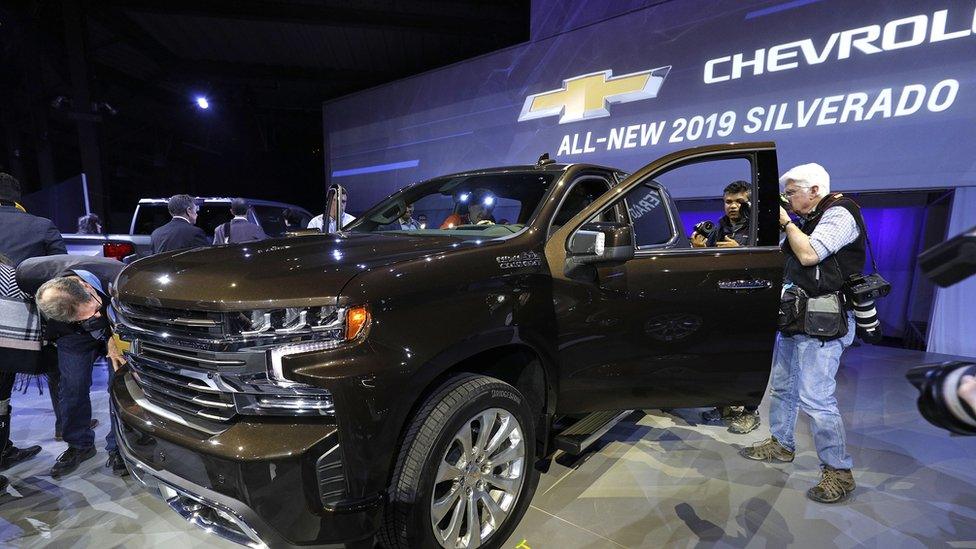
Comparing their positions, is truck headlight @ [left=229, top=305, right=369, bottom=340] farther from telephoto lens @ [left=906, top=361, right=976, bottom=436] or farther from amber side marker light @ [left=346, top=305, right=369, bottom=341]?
telephoto lens @ [left=906, top=361, right=976, bottom=436]

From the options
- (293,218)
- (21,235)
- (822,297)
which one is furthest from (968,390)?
(293,218)

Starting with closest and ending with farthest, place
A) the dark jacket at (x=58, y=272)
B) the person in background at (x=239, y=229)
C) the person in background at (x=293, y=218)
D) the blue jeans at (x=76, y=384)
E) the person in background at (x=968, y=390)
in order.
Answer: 1. the person in background at (x=968, y=390)
2. the dark jacket at (x=58, y=272)
3. the blue jeans at (x=76, y=384)
4. the person in background at (x=239, y=229)
5. the person in background at (x=293, y=218)

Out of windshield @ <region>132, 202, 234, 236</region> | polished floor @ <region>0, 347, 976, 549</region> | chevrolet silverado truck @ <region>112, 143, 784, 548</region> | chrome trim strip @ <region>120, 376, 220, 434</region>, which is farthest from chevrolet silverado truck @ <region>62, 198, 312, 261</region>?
chevrolet silverado truck @ <region>112, 143, 784, 548</region>

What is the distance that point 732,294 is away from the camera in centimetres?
230

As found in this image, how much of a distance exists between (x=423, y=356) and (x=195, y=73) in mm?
14158

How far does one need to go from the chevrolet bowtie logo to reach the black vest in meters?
4.46

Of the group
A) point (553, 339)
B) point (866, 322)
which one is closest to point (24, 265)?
point (553, 339)

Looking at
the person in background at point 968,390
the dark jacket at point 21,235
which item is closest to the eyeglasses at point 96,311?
the dark jacket at point 21,235

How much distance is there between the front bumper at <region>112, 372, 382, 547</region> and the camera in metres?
1.34

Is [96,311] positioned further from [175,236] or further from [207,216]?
[207,216]

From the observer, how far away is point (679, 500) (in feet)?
7.75

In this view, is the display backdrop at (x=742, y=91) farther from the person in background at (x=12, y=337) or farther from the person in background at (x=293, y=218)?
the person in background at (x=12, y=337)

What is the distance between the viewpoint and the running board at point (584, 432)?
2221 millimetres

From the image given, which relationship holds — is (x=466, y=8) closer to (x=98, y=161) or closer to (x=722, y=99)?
(x=722, y=99)
